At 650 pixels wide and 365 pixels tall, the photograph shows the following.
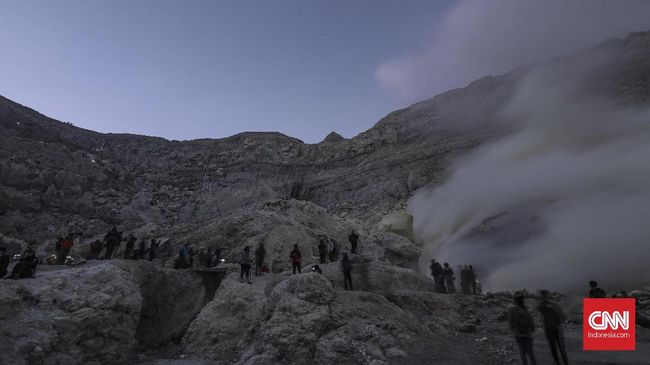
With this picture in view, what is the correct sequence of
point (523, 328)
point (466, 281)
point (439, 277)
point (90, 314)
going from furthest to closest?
point (466, 281) → point (439, 277) → point (90, 314) → point (523, 328)

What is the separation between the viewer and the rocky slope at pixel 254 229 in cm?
954

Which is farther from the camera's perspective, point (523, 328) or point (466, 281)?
point (466, 281)

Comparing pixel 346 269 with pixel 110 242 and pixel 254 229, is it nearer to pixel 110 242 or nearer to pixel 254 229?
pixel 254 229

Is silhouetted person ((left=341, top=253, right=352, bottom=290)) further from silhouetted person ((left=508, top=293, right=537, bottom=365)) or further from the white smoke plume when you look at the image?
the white smoke plume

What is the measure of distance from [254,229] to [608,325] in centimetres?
1528

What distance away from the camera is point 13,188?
30.8 m

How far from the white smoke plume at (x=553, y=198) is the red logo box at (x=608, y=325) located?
1034cm

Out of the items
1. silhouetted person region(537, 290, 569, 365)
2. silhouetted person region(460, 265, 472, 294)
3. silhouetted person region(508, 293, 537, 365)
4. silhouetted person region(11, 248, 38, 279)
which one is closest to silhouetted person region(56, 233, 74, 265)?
silhouetted person region(11, 248, 38, 279)

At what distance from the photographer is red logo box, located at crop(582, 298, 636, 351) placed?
928cm

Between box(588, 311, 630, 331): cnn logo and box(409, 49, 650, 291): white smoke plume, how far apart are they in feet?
33.9

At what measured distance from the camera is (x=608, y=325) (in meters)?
9.81

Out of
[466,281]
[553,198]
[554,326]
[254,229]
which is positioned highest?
[553,198]

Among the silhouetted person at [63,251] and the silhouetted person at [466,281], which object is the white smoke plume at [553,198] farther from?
the silhouetted person at [63,251]

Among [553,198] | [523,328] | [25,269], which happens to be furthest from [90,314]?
[553,198]
